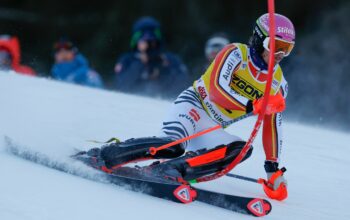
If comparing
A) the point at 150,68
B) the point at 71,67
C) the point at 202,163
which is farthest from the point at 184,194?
the point at 71,67

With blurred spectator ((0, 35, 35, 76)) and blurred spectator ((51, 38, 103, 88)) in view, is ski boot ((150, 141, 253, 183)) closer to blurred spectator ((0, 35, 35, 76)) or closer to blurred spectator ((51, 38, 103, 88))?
blurred spectator ((51, 38, 103, 88))

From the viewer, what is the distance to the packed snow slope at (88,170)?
3.88 m

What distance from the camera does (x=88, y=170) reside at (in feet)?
15.5

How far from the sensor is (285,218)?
451 cm

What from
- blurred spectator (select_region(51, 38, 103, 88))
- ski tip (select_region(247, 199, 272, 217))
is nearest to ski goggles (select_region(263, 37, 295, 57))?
ski tip (select_region(247, 199, 272, 217))

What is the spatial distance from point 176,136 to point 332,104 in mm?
6858

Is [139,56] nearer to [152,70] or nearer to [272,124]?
[152,70]

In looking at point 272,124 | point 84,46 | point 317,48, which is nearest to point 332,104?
point 317,48

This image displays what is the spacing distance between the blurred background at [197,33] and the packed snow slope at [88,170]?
3144 mm

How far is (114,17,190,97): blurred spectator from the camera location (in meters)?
8.28

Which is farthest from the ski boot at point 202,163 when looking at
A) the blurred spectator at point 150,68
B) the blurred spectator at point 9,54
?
the blurred spectator at point 9,54

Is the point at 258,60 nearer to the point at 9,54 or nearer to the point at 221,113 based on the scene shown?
the point at 221,113

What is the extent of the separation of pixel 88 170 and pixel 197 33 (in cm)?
846

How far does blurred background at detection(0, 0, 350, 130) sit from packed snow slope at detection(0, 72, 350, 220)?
314cm
